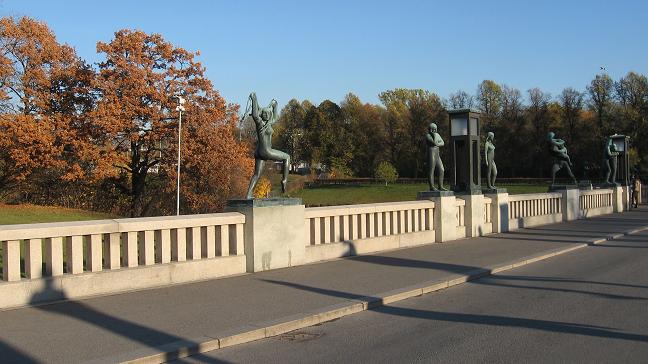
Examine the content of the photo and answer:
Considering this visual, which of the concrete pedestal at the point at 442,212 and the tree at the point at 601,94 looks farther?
the tree at the point at 601,94

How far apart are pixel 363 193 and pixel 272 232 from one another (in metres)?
65.9

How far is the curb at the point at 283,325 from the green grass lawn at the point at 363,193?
57.0 meters

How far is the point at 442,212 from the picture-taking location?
54.3ft

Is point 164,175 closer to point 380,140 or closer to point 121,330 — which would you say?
point 121,330

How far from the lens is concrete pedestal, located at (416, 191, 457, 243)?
1655 centimetres

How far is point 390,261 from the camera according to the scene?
1283cm

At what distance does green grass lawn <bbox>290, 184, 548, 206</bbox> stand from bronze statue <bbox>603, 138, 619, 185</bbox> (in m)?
30.9

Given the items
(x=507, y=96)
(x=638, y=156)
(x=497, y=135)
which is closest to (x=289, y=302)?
(x=638, y=156)

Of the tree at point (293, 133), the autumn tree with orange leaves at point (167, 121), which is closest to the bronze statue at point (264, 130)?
the autumn tree with orange leaves at point (167, 121)

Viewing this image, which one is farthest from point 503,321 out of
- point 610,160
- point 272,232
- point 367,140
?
point 367,140

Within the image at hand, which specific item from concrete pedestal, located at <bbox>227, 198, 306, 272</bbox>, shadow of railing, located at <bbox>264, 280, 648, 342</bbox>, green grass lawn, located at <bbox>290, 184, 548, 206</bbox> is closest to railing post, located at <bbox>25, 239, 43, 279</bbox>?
concrete pedestal, located at <bbox>227, 198, 306, 272</bbox>

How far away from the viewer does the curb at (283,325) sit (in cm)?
611

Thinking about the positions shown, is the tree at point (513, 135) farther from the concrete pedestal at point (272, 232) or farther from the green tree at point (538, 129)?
the concrete pedestal at point (272, 232)

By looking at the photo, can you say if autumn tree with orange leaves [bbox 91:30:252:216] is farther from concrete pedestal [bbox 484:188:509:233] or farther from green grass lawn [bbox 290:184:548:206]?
green grass lawn [bbox 290:184:548:206]
